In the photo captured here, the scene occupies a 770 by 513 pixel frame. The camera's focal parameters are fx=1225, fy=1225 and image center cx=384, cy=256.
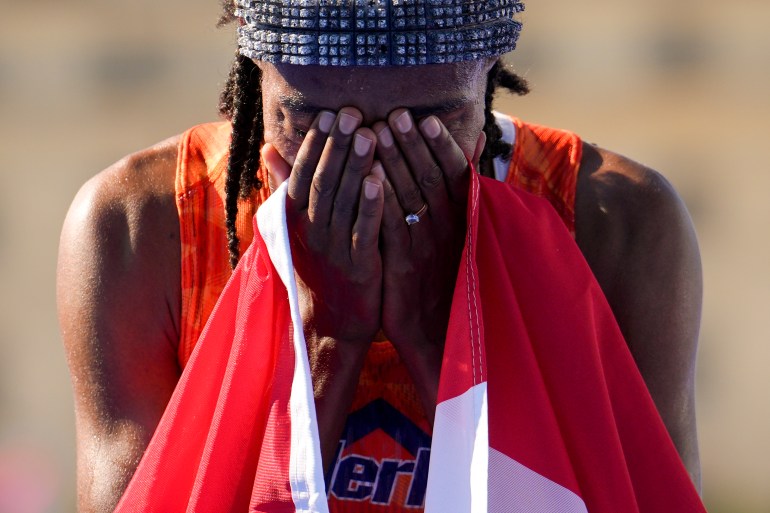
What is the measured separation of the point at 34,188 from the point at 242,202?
15.4 ft

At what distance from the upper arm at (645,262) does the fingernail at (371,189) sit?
1.93 ft

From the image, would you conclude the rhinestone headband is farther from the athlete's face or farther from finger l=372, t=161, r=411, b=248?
finger l=372, t=161, r=411, b=248

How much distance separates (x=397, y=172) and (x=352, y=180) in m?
0.08

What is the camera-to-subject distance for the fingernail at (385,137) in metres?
2.16

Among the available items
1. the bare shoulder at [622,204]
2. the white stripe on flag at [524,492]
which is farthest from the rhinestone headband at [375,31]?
the white stripe on flag at [524,492]

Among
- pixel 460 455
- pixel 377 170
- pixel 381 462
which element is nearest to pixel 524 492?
pixel 460 455

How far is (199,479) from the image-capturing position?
2.14 meters

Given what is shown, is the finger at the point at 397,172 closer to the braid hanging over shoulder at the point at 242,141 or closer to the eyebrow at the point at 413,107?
the eyebrow at the point at 413,107

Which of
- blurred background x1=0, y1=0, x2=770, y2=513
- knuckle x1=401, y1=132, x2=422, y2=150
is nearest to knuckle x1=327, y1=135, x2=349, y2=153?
knuckle x1=401, y1=132, x2=422, y2=150

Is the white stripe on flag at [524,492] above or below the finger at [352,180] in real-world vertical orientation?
below

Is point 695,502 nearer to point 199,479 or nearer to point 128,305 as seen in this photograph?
point 199,479

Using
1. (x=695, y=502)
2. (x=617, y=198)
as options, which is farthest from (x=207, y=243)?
→ (x=695, y=502)

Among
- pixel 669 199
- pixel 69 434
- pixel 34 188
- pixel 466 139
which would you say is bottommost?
pixel 69 434

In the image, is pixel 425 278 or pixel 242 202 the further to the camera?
pixel 242 202
